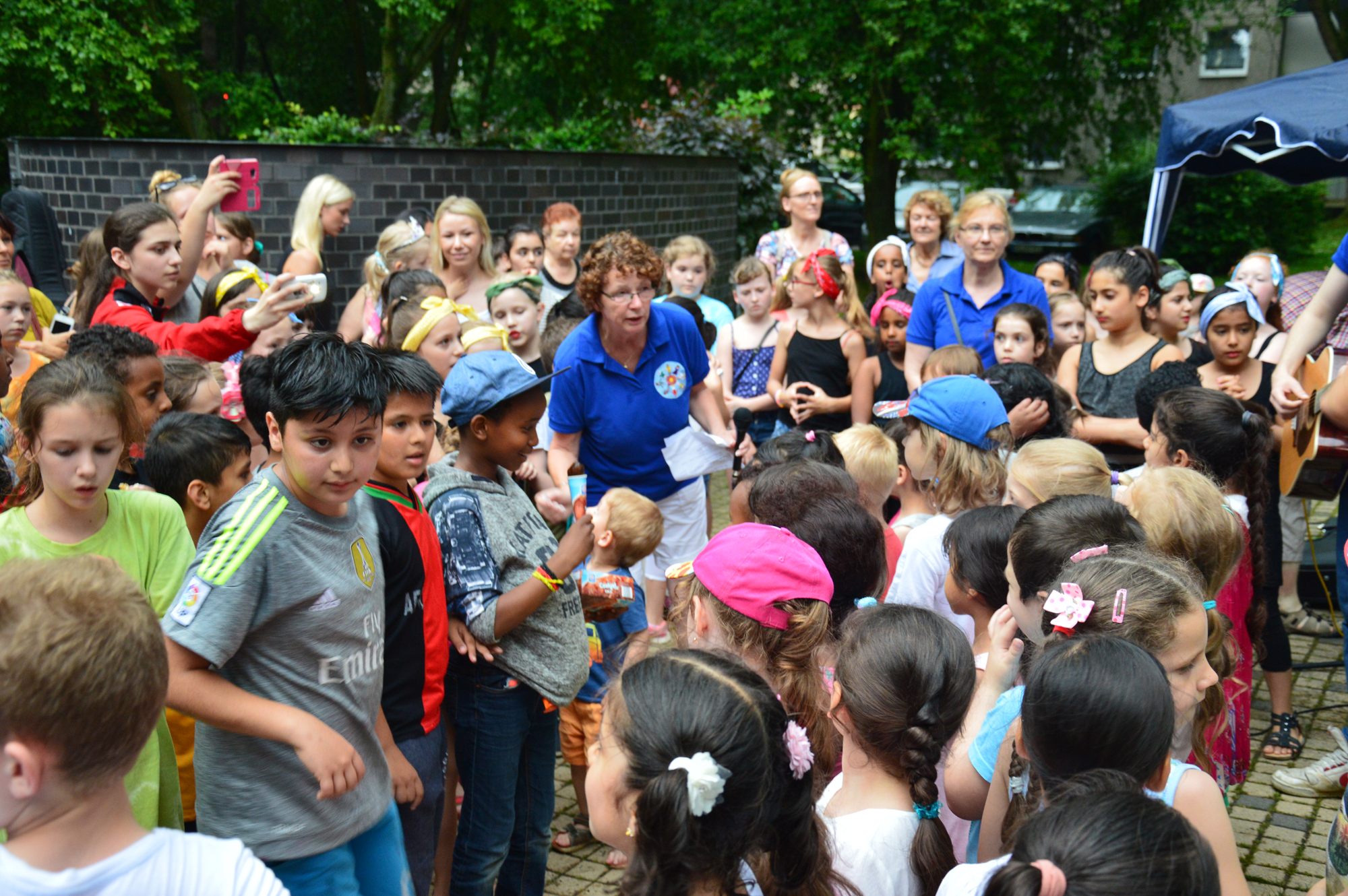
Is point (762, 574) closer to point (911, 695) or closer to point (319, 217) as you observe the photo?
point (911, 695)

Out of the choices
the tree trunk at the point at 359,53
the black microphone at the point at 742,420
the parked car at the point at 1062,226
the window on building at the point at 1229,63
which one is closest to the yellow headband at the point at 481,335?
the black microphone at the point at 742,420

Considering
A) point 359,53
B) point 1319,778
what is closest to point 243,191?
point 1319,778

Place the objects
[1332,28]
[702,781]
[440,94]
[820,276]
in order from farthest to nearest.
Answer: [440,94], [1332,28], [820,276], [702,781]

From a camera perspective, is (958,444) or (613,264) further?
(613,264)

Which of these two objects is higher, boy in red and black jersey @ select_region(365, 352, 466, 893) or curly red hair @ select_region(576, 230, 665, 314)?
curly red hair @ select_region(576, 230, 665, 314)

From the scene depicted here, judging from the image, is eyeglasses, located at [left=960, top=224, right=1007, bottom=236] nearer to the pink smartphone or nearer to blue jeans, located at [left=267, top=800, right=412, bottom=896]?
the pink smartphone

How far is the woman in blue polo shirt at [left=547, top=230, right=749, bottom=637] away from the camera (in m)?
4.30

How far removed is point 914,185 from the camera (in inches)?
853

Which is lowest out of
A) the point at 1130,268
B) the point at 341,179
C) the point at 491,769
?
the point at 491,769

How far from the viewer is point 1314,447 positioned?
3.73 meters

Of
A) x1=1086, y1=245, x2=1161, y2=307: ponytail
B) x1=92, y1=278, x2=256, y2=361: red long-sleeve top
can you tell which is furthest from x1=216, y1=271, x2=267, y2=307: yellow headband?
x1=1086, y1=245, x2=1161, y2=307: ponytail

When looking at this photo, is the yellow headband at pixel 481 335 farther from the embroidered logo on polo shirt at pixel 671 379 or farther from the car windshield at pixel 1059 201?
the car windshield at pixel 1059 201

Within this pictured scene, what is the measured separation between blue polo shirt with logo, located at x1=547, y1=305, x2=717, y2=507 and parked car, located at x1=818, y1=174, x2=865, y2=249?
15121 mm

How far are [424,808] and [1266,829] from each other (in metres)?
3.13
